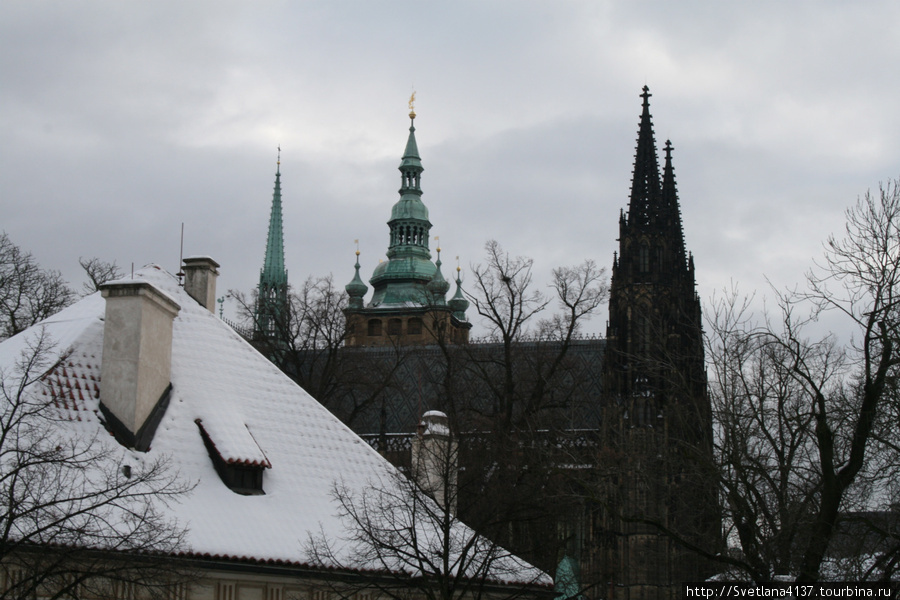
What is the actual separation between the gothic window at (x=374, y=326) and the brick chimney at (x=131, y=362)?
64251 millimetres

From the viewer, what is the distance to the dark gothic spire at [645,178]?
5928 cm

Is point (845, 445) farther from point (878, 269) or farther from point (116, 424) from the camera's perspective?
point (116, 424)

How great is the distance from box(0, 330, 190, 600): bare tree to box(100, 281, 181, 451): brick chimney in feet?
2.04

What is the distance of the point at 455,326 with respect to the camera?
87.0 m

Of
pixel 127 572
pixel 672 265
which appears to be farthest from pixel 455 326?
pixel 127 572

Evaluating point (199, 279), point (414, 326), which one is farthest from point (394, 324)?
point (199, 279)

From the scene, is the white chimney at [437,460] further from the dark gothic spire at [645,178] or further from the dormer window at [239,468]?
the dark gothic spire at [645,178]

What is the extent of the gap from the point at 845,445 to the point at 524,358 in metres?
22.6

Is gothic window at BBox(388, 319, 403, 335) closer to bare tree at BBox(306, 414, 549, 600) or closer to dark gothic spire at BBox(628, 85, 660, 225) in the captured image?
dark gothic spire at BBox(628, 85, 660, 225)

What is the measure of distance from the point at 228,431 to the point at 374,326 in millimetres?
64810

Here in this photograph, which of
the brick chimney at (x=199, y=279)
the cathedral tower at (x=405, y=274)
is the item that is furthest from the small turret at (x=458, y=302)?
the brick chimney at (x=199, y=279)

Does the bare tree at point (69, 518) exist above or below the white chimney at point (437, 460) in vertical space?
below

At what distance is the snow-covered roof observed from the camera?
2089 centimetres

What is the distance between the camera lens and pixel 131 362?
866 inches
